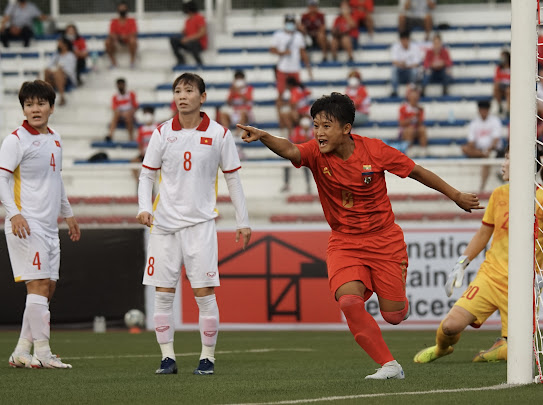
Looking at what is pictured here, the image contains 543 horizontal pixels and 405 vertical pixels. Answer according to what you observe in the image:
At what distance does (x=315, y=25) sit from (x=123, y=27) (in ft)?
13.4

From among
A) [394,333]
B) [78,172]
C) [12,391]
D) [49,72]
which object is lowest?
[394,333]

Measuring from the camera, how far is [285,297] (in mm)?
13508

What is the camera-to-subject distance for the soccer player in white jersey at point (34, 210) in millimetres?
8625

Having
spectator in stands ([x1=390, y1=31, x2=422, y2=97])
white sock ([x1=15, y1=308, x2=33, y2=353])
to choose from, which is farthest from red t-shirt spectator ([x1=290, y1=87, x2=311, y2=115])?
white sock ([x1=15, y1=308, x2=33, y2=353])

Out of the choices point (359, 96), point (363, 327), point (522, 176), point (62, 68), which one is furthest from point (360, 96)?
point (522, 176)

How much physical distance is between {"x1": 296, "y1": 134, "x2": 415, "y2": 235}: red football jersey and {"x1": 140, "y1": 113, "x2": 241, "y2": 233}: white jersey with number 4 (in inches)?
45.2

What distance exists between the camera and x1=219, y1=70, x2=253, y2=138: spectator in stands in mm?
21125

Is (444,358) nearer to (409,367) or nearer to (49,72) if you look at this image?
(409,367)

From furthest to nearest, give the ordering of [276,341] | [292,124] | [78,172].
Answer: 1. [292,124]
2. [78,172]
3. [276,341]

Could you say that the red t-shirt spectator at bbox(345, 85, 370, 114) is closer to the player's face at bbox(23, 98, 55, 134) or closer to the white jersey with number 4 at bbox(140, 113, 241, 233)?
the player's face at bbox(23, 98, 55, 134)

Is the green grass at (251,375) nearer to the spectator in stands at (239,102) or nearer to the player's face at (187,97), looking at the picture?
the player's face at (187,97)

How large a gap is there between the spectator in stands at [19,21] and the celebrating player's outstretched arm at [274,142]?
19.3 m

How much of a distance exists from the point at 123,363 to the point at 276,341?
305cm

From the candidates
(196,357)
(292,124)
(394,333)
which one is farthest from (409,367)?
(292,124)
